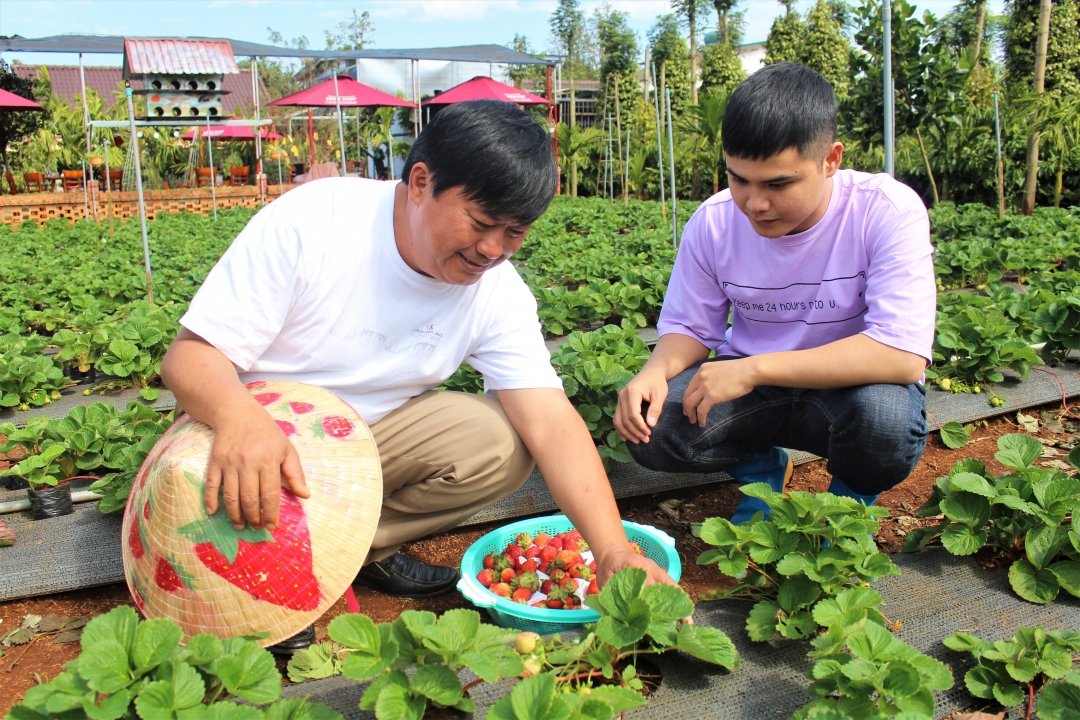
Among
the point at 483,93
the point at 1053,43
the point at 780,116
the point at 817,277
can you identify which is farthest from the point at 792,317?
the point at 1053,43

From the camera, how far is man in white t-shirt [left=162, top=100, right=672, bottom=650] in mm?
1508

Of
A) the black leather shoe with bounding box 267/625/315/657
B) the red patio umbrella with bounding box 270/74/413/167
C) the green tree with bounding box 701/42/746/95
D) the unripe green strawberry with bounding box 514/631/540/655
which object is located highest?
the green tree with bounding box 701/42/746/95

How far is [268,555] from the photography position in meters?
1.41

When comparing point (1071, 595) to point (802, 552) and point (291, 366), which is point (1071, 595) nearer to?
point (802, 552)

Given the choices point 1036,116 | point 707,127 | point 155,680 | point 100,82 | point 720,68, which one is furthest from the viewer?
point 100,82

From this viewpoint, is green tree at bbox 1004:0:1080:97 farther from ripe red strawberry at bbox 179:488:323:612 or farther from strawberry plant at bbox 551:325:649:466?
ripe red strawberry at bbox 179:488:323:612

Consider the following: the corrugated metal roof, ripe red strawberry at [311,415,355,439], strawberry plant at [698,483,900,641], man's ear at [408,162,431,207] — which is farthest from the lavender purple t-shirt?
the corrugated metal roof

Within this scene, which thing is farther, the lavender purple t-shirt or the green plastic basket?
the lavender purple t-shirt

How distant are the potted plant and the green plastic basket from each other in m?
1.22

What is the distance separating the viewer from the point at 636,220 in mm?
10852

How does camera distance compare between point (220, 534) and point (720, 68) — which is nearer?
point (220, 534)

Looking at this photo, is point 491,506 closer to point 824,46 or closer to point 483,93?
point 483,93

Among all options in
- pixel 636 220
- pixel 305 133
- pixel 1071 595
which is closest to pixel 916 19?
pixel 636 220

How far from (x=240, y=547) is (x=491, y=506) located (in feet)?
3.68
